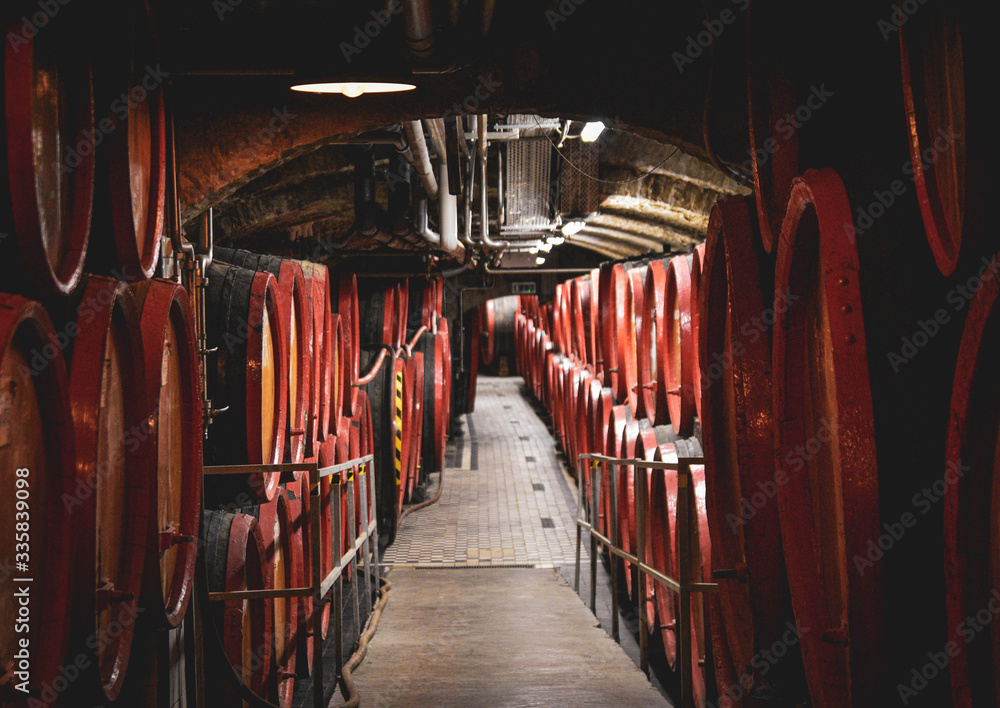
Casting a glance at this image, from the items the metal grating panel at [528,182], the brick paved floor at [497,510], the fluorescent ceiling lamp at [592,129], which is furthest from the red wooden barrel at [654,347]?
the metal grating panel at [528,182]

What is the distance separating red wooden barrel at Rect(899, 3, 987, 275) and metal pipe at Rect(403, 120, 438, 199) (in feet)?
11.2

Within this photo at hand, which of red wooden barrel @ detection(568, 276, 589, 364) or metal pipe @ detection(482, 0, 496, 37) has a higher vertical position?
metal pipe @ detection(482, 0, 496, 37)

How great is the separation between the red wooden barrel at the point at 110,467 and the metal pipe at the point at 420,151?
284cm

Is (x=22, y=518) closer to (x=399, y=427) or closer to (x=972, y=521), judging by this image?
(x=972, y=521)

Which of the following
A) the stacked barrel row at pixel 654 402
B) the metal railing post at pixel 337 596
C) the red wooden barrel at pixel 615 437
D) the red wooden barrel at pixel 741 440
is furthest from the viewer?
the red wooden barrel at pixel 615 437

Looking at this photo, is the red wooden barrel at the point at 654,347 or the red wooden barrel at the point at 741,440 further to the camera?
the red wooden barrel at the point at 654,347

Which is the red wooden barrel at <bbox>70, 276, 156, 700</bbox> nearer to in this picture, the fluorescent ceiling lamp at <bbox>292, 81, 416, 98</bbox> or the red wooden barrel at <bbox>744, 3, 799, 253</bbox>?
the fluorescent ceiling lamp at <bbox>292, 81, 416, 98</bbox>

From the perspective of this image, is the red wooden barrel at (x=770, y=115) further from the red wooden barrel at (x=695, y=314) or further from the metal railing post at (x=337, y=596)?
the metal railing post at (x=337, y=596)

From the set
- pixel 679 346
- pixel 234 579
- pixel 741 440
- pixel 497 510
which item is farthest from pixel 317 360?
pixel 497 510

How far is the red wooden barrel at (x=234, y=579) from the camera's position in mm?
3240

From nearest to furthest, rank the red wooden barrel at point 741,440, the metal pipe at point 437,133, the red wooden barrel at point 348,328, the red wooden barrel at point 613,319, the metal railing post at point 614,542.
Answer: the red wooden barrel at point 741,440 → the metal railing post at point 614,542 → the red wooden barrel at point 613,319 → the metal pipe at point 437,133 → the red wooden barrel at point 348,328

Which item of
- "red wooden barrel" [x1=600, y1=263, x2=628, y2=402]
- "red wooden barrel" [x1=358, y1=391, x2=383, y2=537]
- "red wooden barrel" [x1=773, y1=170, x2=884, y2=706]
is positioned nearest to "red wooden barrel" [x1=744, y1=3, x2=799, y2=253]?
"red wooden barrel" [x1=773, y1=170, x2=884, y2=706]

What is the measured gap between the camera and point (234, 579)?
327 cm

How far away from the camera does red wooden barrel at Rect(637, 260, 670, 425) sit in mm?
4391
